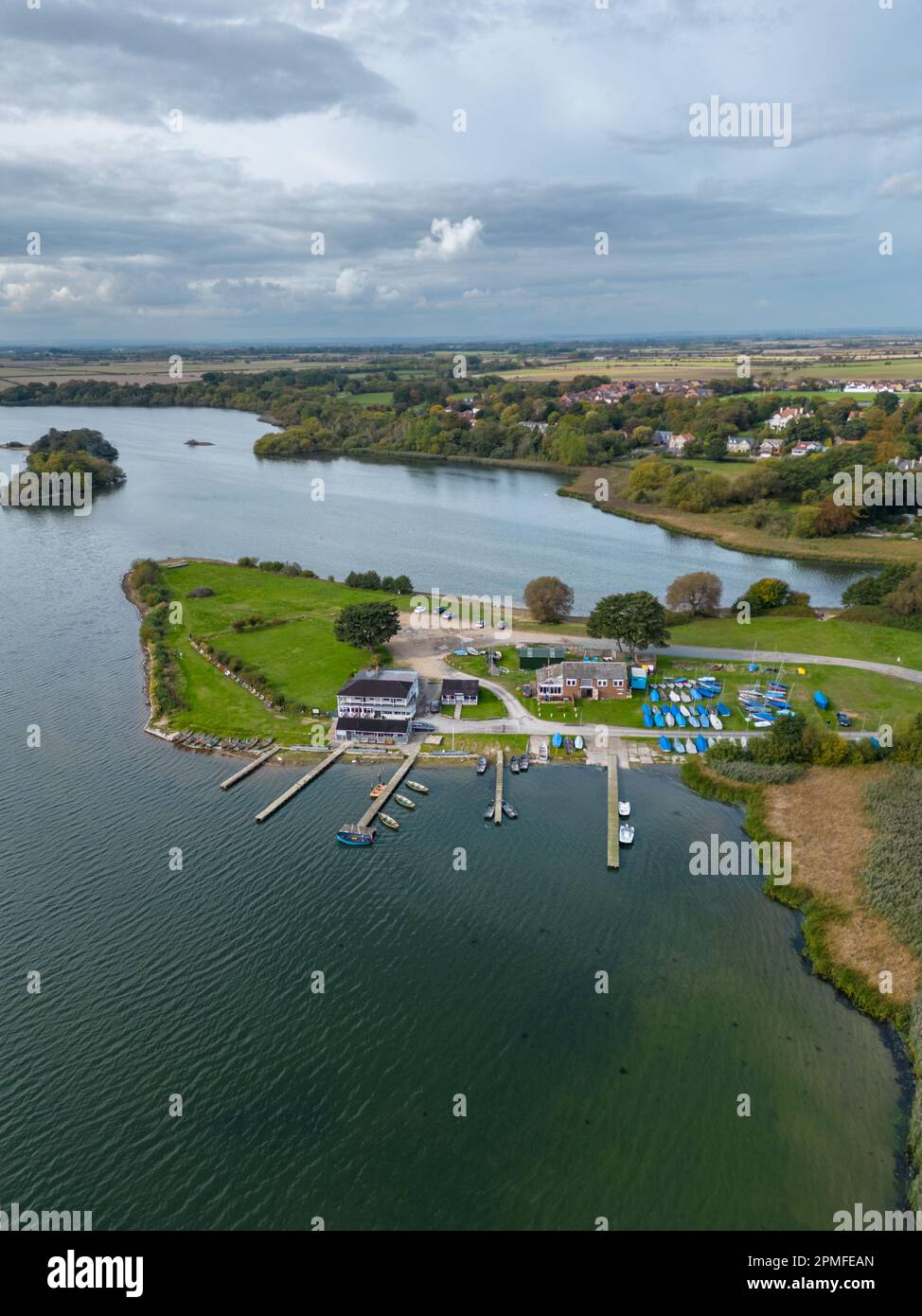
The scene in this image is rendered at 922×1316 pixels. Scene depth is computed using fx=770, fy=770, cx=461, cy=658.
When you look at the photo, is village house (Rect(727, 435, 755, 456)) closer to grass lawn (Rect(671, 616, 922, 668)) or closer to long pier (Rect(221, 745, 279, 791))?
grass lawn (Rect(671, 616, 922, 668))

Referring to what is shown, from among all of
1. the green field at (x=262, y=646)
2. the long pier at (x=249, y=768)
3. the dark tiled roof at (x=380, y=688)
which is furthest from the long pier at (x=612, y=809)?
the long pier at (x=249, y=768)

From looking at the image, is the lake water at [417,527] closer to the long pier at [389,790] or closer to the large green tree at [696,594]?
the large green tree at [696,594]

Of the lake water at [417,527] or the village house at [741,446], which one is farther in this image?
the village house at [741,446]

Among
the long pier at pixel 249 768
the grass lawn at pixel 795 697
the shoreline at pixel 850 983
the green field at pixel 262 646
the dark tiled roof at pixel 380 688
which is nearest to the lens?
the shoreline at pixel 850 983

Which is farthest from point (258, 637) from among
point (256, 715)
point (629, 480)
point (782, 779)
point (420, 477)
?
point (420, 477)

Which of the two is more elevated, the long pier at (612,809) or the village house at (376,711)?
the village house at (376,711)

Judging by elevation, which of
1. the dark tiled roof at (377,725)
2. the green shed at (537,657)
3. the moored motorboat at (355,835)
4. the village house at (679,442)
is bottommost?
the moored motorboat at (355,835)

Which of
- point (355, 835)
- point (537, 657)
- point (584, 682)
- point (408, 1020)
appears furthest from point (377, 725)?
point (408, 1020)
